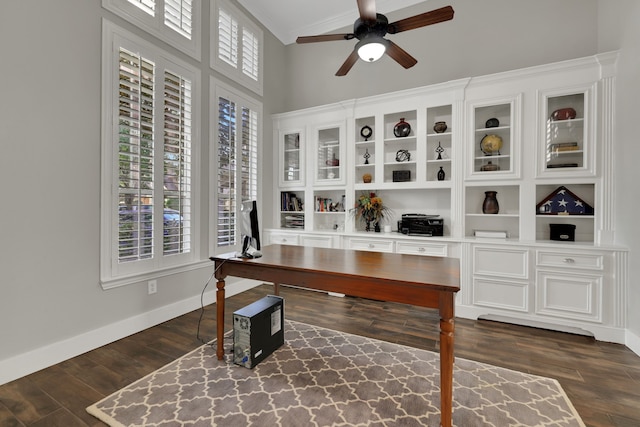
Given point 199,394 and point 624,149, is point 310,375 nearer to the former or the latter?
point 199,394

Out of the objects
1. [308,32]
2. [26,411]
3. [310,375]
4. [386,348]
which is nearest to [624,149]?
[386,348]

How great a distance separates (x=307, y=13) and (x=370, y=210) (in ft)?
9.94

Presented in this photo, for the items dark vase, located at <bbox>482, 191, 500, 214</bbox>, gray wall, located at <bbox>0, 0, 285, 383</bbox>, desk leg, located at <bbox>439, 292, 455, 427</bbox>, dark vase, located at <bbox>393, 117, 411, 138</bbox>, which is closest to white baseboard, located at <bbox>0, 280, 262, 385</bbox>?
gray wall, located at <bbox>0, 0, 285, 383</bbox>

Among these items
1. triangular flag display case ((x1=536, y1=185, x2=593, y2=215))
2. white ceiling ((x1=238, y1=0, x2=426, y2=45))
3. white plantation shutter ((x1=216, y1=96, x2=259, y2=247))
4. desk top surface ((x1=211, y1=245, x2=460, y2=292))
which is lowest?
desk top surface ((x1=211, y1=245, x2=460, y2=292))

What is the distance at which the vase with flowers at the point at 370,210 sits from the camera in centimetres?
385

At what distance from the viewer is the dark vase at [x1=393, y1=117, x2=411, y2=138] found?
3732 millimetres

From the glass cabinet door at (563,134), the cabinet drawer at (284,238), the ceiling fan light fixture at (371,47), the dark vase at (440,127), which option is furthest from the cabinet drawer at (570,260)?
the cabinet drawer at (284,238)

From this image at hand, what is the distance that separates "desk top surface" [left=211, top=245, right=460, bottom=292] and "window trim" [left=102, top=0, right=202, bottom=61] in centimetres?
231

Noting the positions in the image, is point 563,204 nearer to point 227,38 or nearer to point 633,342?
point 633,342

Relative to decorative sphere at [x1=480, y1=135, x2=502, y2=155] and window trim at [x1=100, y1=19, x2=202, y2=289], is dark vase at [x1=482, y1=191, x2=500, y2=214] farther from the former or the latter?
window trim at [x1=100, y1=19, x2=202, y2=289]

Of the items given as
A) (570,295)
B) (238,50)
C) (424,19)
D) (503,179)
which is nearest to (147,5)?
(238,50)

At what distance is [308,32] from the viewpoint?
178 inches

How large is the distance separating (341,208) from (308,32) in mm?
2841

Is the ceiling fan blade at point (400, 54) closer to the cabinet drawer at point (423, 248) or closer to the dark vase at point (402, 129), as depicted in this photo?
the dark vase at point (402, 129)
